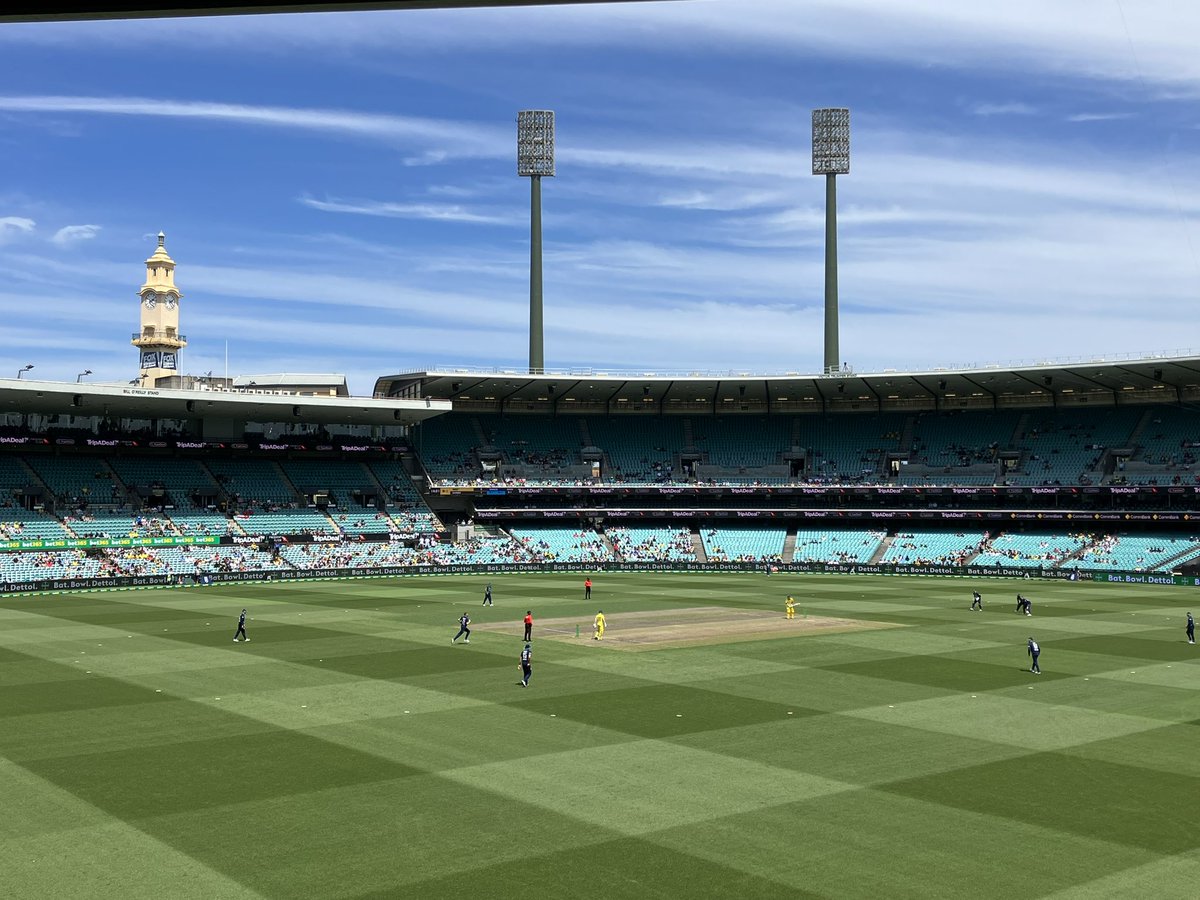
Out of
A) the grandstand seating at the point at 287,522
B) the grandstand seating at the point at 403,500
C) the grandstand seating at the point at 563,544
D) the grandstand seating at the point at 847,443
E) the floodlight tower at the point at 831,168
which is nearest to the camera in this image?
the grandstand seating at the point at 287,522

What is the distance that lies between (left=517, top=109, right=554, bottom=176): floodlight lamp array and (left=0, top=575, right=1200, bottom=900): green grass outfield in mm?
73897

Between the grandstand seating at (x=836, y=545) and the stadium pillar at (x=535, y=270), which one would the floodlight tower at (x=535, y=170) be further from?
the grandstand seating at (x=836, y=545)

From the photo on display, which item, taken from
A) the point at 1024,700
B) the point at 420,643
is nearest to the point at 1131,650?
the point at 1024,700

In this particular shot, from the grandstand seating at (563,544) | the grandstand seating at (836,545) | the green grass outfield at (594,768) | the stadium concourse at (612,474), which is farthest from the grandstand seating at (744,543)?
the green grass outfield at (594,768)

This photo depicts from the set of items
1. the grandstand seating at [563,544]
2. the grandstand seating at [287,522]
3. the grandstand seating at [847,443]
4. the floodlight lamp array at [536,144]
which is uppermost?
the floodlight lamp array at [536,144]

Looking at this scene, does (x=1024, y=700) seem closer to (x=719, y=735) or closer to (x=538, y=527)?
(x=719, y=735)

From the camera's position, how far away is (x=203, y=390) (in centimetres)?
8038

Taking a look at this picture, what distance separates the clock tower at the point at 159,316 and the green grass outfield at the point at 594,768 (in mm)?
93986

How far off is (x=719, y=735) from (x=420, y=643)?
1863 cm

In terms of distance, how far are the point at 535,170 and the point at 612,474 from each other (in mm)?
31953

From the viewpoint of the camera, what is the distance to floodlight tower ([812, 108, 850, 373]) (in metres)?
107

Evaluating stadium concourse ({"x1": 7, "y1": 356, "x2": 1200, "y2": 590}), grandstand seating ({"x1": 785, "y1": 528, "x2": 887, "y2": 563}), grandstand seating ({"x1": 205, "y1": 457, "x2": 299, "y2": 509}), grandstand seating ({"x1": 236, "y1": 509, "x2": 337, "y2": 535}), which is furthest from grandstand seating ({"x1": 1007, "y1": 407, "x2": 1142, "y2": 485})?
grandstand seating ({"x1": 205, "y1": 457, "x2": 299, "y2": 509})

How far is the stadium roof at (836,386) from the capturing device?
287 feet

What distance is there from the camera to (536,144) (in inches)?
4232
